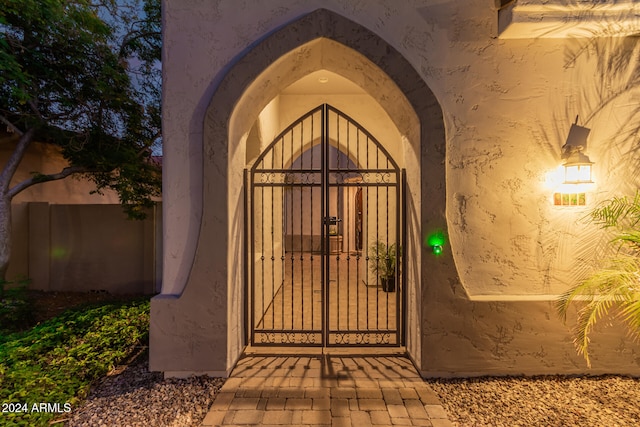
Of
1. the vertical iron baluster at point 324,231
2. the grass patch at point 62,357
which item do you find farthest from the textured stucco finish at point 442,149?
the vertical iron baluster at point 324,231

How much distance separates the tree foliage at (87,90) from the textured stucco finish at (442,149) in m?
2.85

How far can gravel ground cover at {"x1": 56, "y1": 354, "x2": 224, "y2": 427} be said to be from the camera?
9.57 ft

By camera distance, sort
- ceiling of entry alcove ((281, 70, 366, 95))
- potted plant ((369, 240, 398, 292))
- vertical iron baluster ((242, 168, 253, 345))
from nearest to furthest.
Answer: vertical iron baluster ((242, 168, 253, 345)), ceiling of entry alcove ((281, 70, 366, 95)), potted plant ((369, 240, 398, 292))

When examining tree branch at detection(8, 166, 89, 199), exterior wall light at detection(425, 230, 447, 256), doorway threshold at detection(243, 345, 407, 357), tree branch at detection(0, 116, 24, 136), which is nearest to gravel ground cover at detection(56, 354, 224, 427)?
doorway threshold at detection(243, 345, 407, 357)

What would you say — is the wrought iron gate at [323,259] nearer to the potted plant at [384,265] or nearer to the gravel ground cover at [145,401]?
the potted plant at [384,265]

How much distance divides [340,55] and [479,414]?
4025 mm

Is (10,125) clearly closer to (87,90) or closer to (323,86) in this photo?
(87,90)

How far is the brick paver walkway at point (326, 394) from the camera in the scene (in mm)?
2943

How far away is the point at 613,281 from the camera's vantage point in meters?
3.14

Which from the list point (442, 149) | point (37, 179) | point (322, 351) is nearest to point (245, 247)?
point (322, 351)

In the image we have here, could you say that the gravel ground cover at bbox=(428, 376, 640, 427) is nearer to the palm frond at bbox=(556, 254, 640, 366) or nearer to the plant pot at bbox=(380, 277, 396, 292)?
the palm frond at bbox=(556, 254, 640, 366)

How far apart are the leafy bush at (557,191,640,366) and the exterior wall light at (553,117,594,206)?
0.86 feet

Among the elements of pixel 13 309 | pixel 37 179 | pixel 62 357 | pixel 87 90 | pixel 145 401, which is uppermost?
pixel 87 90

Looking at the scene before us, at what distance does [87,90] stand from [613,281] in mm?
7898
